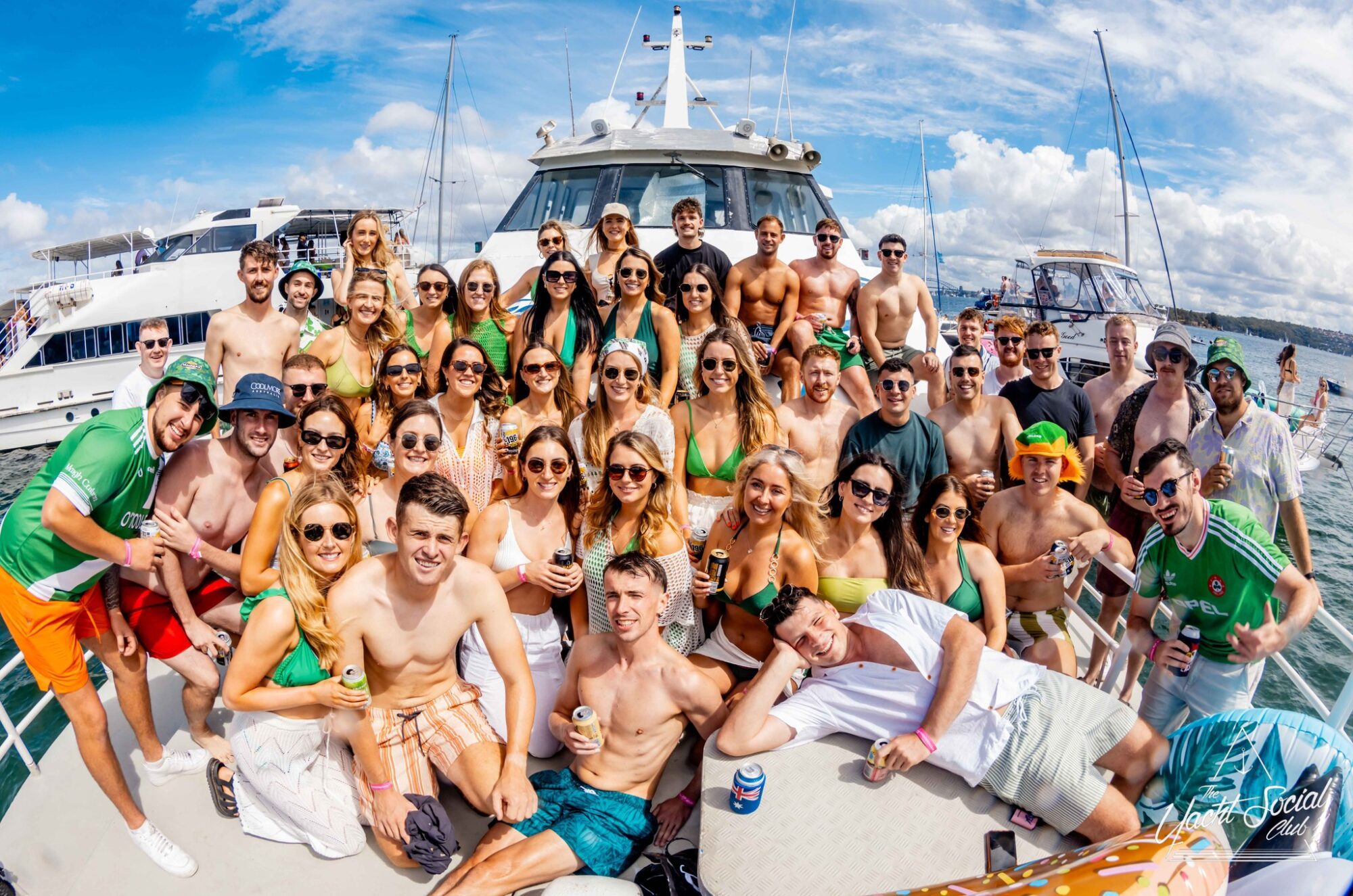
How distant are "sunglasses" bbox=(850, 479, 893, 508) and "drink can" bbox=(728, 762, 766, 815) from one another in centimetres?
144

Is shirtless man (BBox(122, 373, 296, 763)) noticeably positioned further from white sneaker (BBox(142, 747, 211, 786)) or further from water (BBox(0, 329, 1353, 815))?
water (BBox(0, 329, 1353, 815))

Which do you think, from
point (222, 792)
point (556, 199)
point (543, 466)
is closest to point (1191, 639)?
point (543, 466)

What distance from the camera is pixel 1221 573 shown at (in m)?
3.22

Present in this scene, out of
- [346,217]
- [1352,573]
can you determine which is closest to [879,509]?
[1352,573]

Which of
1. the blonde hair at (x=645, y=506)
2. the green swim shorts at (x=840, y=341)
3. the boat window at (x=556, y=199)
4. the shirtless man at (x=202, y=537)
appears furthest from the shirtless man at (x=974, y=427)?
the boat window at (x=556, y=199)

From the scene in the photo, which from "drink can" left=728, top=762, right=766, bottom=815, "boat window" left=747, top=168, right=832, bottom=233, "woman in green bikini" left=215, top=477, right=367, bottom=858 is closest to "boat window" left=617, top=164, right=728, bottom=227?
"boat window" left=747, top=168, right=832, bottom=233

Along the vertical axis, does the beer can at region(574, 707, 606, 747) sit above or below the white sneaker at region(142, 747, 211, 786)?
above

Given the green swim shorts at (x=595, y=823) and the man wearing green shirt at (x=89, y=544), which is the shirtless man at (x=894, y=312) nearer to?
the green swim shorts at (x=595, y=823)

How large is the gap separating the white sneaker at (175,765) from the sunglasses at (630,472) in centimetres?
258

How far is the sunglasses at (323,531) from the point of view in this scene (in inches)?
129

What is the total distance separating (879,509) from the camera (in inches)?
147

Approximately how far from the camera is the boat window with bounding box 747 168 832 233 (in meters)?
8.77

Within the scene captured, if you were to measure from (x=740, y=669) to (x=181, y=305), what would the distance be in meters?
21.2

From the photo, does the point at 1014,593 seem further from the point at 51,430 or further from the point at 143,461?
the point at 51,430
